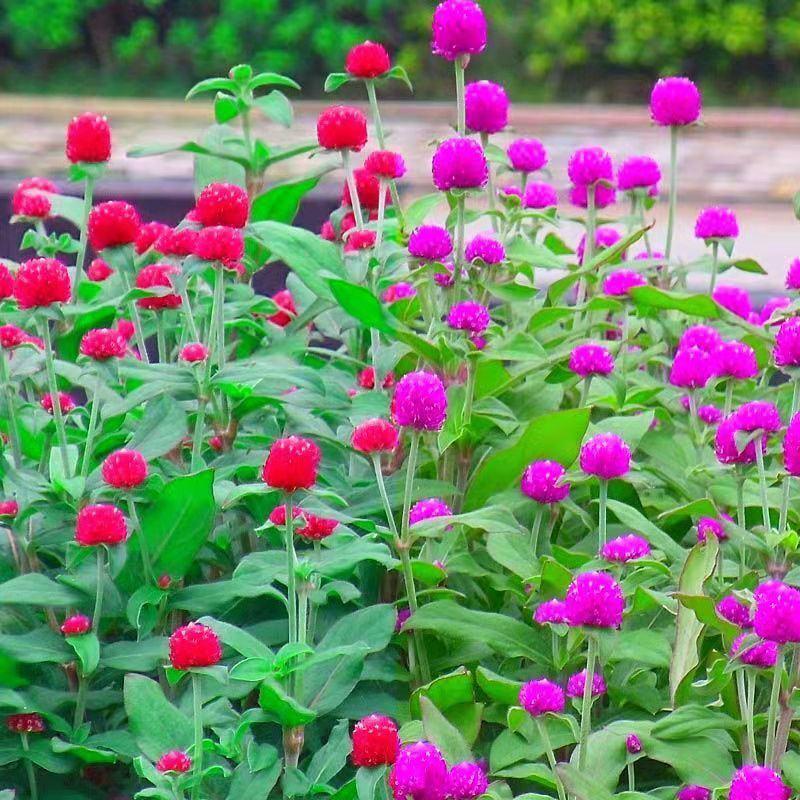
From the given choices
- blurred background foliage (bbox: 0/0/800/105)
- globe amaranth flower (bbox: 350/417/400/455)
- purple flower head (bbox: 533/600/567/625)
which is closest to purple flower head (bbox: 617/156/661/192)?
globe amaranth flower (bbox: 350/417/400/455)

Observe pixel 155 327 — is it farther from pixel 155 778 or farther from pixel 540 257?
pixel 155 778

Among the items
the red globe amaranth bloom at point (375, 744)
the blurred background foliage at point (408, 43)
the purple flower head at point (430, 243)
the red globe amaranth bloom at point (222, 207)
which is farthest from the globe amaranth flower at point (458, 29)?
the blurred background foliage at point (408, 43)

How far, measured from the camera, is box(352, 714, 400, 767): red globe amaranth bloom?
1.25 meters

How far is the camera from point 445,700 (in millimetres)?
1449

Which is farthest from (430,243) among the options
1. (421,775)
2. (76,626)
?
(421,775)

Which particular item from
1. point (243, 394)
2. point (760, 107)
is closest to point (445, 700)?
point (243, 394)

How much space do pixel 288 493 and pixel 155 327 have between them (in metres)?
0.63

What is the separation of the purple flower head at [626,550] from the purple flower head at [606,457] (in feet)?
0.21

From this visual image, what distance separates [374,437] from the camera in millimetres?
1500

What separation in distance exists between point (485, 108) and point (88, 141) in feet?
1.70

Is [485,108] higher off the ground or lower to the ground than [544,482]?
higher

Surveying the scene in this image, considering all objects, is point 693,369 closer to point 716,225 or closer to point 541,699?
point 716,225

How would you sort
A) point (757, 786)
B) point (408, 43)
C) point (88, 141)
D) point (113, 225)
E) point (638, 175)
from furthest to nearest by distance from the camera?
point (408, 43) → point (638, 175) → point (88, 141) → point (113, 225) → point (757, 786)

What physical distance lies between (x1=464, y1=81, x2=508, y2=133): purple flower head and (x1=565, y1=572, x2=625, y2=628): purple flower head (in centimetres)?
88
